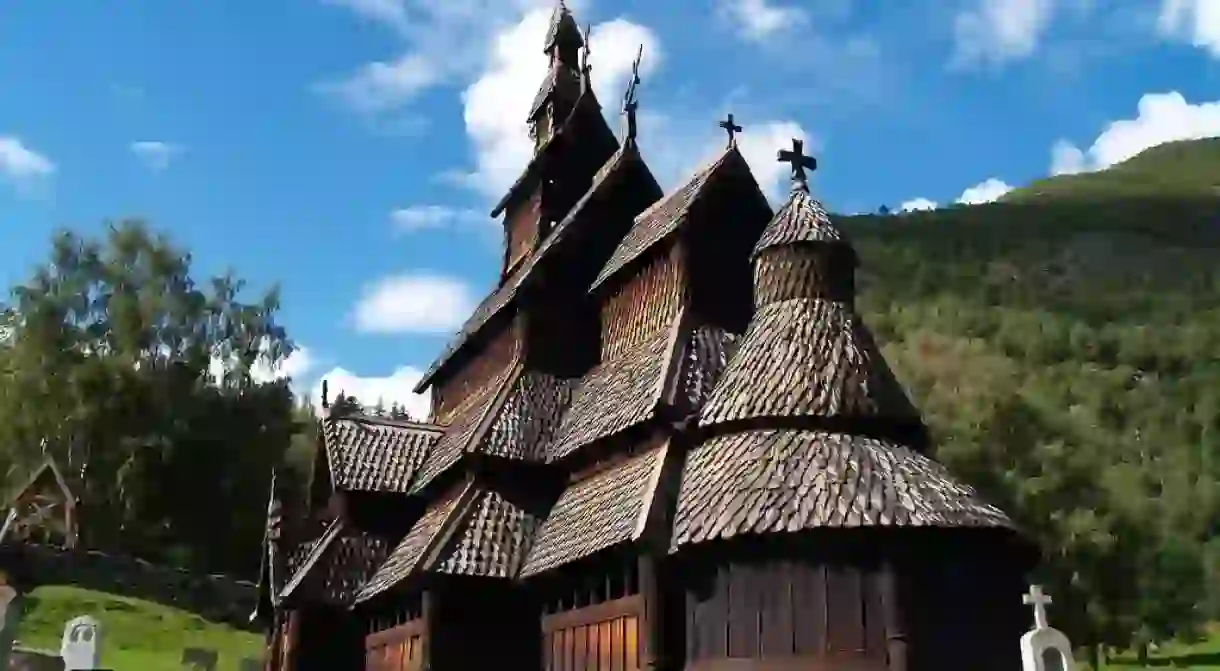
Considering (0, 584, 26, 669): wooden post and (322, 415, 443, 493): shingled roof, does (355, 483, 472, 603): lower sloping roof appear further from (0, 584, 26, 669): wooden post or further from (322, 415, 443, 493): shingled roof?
(0, 584, 26, 669): wooden post

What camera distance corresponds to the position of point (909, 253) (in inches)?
6353

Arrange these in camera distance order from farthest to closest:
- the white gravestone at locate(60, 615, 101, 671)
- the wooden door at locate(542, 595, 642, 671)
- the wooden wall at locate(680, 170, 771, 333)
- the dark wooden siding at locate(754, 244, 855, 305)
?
the wooden wall at locate(680, 170, 771, 333) → the dark wooden siding at locate(754, 244, 855, 305) → the wooden door at locate(542, 595, 642, 671) → the white gravestone at locate(60, 615, 101, 671)

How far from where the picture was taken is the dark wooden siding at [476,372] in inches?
1061

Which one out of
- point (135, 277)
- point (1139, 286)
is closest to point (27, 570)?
point (135, 277)

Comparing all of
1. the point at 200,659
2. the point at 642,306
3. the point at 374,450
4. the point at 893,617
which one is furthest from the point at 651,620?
the point at 200,659

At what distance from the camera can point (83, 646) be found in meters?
12.0

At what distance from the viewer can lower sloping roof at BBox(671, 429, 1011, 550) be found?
16828 millimetres

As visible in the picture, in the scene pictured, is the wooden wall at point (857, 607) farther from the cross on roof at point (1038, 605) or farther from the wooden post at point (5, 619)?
the wooden post at point (5, 619)

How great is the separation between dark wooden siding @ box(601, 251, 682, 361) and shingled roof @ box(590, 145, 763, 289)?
38cm

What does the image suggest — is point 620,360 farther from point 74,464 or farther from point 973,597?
point 74,464

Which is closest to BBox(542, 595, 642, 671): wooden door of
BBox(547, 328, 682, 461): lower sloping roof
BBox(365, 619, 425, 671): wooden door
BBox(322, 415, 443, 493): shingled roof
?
BBox(365, 619, 425, 671): wooden door

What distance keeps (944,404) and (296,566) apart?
27.7 m

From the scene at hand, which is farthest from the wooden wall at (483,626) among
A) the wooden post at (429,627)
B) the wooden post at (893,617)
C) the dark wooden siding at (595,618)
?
the wooden post at (893,617)

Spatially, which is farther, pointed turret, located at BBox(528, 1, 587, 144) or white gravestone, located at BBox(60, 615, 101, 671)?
pointed turret, located at BBox(528, 1, 587, 144)
